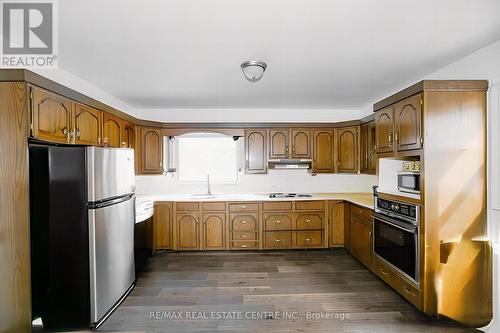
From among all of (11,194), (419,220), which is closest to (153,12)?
(11,194)

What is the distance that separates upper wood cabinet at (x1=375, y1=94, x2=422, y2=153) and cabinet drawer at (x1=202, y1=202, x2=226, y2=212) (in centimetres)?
232

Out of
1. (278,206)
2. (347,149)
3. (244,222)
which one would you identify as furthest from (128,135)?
(347,149)

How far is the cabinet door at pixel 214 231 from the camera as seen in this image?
153 inches

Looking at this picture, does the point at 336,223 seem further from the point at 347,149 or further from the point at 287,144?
the point at 287,144

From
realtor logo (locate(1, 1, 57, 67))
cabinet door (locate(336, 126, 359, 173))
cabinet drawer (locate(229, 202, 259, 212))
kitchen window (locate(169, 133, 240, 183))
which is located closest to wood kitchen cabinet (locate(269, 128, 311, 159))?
cabinet door (locate(336, 126, 359, 173))

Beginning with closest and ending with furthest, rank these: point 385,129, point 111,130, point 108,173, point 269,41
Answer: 1. point 269,41
2. point 108,173
3. point 385,129
4. point 111,130

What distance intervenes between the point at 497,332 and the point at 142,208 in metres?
3.81

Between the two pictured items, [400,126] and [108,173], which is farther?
[400,126]

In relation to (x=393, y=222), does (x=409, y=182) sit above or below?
above

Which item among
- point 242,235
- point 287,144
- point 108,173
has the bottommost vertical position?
point 242,235

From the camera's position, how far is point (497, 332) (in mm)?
2070

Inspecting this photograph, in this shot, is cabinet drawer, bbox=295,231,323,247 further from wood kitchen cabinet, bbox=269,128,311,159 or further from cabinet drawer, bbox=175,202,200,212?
cabinet drawer, bbox=175,202,200,212

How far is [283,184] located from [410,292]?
253 centimetres

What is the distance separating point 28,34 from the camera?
2.01 meters
